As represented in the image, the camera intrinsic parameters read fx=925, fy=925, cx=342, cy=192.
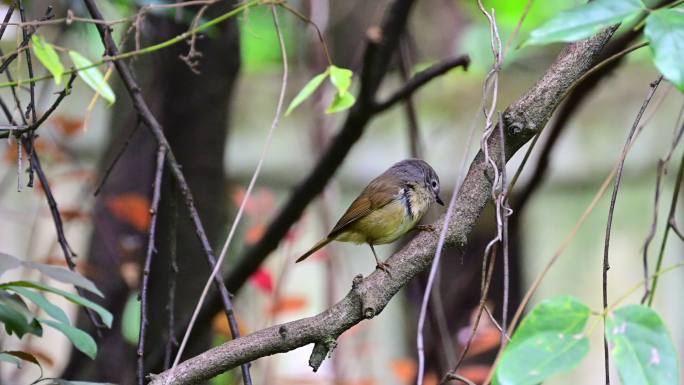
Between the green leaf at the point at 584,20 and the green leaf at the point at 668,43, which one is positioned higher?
the green leaf at the point at 584,20

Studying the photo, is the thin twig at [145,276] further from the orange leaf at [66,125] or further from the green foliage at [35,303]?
the orange leaf at [66,125]

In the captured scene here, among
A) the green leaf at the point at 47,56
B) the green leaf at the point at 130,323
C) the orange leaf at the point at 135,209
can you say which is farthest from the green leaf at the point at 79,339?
the green leaf at the point at 130,323

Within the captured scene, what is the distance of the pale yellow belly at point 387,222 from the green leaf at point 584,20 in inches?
74.4

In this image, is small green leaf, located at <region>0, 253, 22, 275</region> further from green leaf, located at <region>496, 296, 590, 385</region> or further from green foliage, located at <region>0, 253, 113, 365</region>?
green leaf, located at <region>496, 296, 590, 385</region>

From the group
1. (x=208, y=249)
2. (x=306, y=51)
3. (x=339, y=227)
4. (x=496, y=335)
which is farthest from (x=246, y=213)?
(x=208, y=249)

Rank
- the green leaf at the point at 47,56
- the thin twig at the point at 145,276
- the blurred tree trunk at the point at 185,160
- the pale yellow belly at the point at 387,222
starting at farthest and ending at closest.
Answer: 1. the blurred tree trunk at the point at 185,160
2. the pale yellow belly at the point at 387,222
3. the thin twig at the point at 145,276
4. the green leaf at the point at 47,56

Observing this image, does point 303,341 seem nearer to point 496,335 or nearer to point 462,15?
point 496,335

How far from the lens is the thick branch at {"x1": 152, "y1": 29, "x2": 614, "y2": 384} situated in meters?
1.49

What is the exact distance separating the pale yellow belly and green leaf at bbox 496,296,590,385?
192 centimetres

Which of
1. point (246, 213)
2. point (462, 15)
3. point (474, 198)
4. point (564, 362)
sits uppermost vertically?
point (462, 15)

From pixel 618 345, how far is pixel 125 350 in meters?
2.89

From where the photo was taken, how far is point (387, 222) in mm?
2930

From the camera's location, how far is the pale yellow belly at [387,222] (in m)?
2.92

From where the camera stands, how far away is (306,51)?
16.3ft
